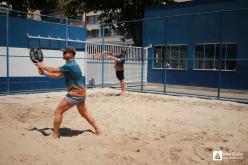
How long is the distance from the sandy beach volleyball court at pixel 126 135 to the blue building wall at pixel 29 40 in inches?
174

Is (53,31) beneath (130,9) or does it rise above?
beneath

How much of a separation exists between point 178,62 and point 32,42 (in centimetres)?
844

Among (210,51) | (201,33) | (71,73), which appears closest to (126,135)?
(71,73)

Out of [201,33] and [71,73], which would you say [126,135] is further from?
[201,33]

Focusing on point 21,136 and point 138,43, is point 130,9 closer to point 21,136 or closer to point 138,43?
point 138,43

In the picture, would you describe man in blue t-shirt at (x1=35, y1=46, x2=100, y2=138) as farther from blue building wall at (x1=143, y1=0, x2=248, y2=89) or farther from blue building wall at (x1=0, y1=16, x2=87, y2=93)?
blue building wall at (x1=143, y1=0, x2=248, y2=89)

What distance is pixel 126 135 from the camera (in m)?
A: 6.52

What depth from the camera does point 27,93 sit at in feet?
46.6

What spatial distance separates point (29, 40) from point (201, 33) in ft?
29.5

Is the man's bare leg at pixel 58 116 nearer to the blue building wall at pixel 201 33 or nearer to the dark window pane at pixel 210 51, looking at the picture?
the blue building wall at pixel 201 33

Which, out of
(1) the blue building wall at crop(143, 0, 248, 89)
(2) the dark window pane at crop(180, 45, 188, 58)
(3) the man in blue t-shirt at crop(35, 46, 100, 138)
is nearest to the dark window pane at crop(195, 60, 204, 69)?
(1) the blue building wall at crop(143, 0, 248, 89)

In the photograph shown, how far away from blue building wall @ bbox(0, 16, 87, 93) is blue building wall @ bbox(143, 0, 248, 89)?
173 inches

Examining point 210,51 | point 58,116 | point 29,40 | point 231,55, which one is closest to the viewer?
point 58,116

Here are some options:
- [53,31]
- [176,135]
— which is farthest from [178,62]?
[176,135]
